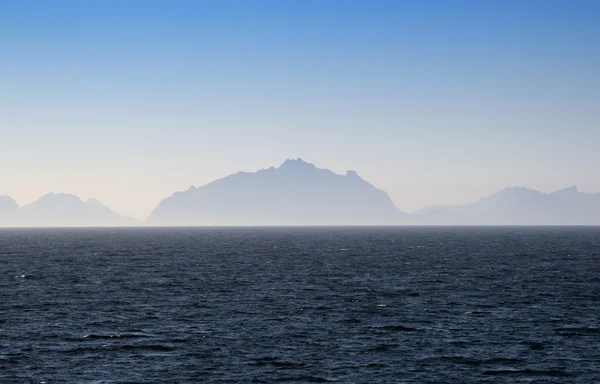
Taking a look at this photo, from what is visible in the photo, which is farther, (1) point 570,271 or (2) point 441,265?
(2) point 441,265

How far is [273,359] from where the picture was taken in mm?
41219

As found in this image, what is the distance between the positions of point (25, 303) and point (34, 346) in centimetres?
2190

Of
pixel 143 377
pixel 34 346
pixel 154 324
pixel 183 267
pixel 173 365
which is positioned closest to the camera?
pixel 143 377

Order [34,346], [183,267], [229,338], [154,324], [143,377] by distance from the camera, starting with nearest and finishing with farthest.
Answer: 1. [143,377]
2. [34,346]
3. [229,338]
4. [154,324]
5. [183,267]

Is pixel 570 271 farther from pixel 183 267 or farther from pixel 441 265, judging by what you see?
pixel 183 267

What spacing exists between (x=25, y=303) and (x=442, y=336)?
41.3 m

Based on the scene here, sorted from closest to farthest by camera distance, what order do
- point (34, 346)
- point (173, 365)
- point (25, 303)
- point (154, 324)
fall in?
point (173, 365) < point (34, 346) < point (154, 324) < point (25, 303)

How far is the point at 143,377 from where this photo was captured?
37094 mm

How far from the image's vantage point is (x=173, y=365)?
130ft

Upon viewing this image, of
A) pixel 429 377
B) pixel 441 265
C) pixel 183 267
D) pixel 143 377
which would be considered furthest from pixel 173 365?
pixel 441 265

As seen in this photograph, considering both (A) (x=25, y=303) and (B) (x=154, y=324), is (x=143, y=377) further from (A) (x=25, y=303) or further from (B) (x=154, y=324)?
(A) (x=25, y=303)

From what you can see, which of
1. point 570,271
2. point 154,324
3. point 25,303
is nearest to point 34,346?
point 154,324

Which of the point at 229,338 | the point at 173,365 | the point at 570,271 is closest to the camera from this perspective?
the point at 173,365

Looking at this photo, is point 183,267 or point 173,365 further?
point 183,267
